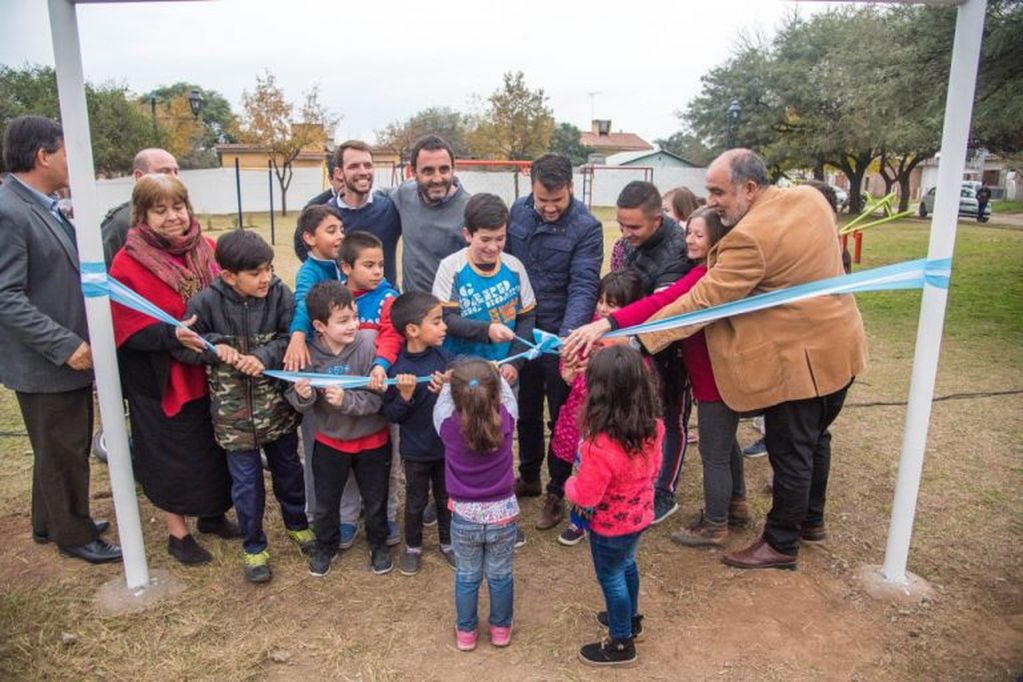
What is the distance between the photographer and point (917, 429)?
335 centimetres

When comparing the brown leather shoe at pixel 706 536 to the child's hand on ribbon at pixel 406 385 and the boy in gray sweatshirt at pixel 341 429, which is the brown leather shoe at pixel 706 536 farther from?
the child's hand on ribbon at pixel 406 385

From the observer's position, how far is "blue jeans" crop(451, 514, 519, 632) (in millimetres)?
2963

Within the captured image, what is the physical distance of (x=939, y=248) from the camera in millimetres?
3168

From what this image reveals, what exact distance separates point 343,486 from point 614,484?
150cm

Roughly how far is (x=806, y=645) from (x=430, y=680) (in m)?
1.59

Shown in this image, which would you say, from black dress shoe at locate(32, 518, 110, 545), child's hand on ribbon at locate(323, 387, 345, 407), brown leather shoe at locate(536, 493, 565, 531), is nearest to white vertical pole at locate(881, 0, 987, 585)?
brown leather shoe at locate(536, 493, 565, 531)

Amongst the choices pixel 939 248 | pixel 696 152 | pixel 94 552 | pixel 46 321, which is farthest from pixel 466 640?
pixel 696 152

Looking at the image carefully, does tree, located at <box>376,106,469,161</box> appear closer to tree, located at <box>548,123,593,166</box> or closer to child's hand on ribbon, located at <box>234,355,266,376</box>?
tree, located at <box>548,123,593,166</box>

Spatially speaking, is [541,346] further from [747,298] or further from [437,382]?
[747,298]

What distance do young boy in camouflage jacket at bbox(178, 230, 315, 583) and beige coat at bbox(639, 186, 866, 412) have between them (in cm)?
190

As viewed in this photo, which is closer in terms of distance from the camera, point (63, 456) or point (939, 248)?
point (939, 248)

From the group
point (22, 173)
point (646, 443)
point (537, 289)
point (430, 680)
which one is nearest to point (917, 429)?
point (646, 443)

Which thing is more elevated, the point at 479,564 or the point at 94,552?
the point at 479,564

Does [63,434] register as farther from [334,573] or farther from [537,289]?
[537,289]
